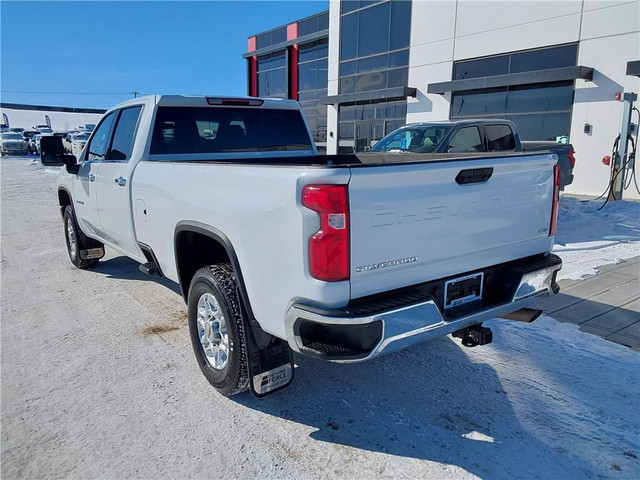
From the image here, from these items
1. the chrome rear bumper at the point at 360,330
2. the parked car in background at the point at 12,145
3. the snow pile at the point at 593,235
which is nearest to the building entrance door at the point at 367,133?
the snow pile at the point at 593,235

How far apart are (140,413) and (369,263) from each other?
6.09 feet

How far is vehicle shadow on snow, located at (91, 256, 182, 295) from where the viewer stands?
567cm

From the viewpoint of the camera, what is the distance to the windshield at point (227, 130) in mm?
4262

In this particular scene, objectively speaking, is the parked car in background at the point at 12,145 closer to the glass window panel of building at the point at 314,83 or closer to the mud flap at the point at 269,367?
the glass window panel of building at the point at 314,83

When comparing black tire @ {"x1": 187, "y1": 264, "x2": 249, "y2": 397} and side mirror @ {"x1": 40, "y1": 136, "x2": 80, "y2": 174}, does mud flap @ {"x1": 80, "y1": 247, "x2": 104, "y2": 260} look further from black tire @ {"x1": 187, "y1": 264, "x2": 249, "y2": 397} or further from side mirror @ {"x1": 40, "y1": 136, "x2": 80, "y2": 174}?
black tire @ {"x1": 187, "y1": 264, "x2": 249, "y2": 397}

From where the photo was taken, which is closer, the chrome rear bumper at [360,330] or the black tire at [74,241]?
the chrome rear bumper at [360,330]

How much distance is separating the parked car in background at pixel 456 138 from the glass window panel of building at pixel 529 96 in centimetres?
753

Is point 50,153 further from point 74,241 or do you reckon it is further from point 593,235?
point 593,235

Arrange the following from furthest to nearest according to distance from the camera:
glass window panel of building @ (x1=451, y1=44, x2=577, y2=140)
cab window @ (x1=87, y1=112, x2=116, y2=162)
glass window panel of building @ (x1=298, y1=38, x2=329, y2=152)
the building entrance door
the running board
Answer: glass window panel of building @ (x1=298, y1=38, x2=329, y2=152)
the building entrance door
glass window panel of building @ (x1=451, y1=44, x2=577, y2=140)
cab window @ (x1=87, y1=112, x2=116, y2=162)
the running board

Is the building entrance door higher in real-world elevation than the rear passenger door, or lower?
higher

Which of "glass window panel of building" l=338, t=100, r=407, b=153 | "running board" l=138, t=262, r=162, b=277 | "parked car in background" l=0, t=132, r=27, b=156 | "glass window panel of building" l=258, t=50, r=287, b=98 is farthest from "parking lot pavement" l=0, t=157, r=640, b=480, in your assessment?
"parked car in background" l=0, t=132, r=27, b=156

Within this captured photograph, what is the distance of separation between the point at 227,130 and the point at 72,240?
3.21m

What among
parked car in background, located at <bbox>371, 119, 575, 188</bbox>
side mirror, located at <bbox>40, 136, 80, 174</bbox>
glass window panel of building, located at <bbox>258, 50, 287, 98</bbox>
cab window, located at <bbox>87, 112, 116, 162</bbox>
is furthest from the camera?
glass window panel of building, located at <bbox>258, 50, 287, 98</bbox>

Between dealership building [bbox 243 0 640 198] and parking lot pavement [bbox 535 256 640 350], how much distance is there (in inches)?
316
